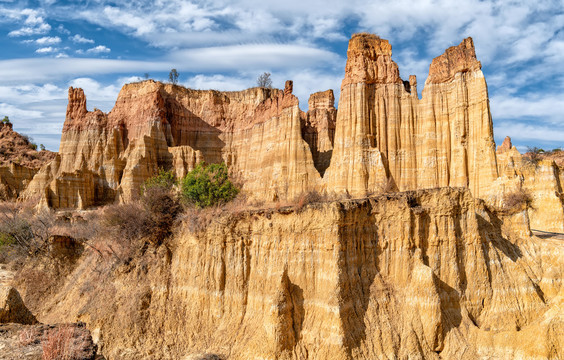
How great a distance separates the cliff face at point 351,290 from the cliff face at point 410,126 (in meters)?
17.5

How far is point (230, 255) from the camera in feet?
64.4

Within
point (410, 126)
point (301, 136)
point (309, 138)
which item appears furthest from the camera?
point (309, 138)

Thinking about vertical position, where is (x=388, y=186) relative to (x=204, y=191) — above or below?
above

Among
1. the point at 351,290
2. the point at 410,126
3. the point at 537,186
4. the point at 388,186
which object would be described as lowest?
the point at 351,290

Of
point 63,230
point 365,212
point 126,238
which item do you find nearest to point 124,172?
point 63,230

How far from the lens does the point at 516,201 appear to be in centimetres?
2727

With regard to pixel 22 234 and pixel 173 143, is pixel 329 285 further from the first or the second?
pixel 173 143

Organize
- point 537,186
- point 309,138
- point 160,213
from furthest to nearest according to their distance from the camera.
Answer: point 309,138 → point 537,186 → point 160,213

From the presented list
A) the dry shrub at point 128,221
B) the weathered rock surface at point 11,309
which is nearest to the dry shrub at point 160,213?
the dry shrub at point 128,221

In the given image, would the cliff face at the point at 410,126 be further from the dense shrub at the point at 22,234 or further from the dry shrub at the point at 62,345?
the dry shrub at the point at 62,345

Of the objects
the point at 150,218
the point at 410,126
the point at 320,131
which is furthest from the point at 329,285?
the point at 320,131

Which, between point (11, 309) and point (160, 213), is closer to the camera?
point (11, 309)

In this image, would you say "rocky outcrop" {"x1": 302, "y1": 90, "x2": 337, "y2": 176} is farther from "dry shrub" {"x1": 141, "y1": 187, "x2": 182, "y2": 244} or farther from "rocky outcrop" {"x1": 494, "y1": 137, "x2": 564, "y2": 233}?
"dry shrub" {"x1": 141, "y1": 187, "x2": 182, "y2": 244}

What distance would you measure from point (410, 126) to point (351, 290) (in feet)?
87.8
